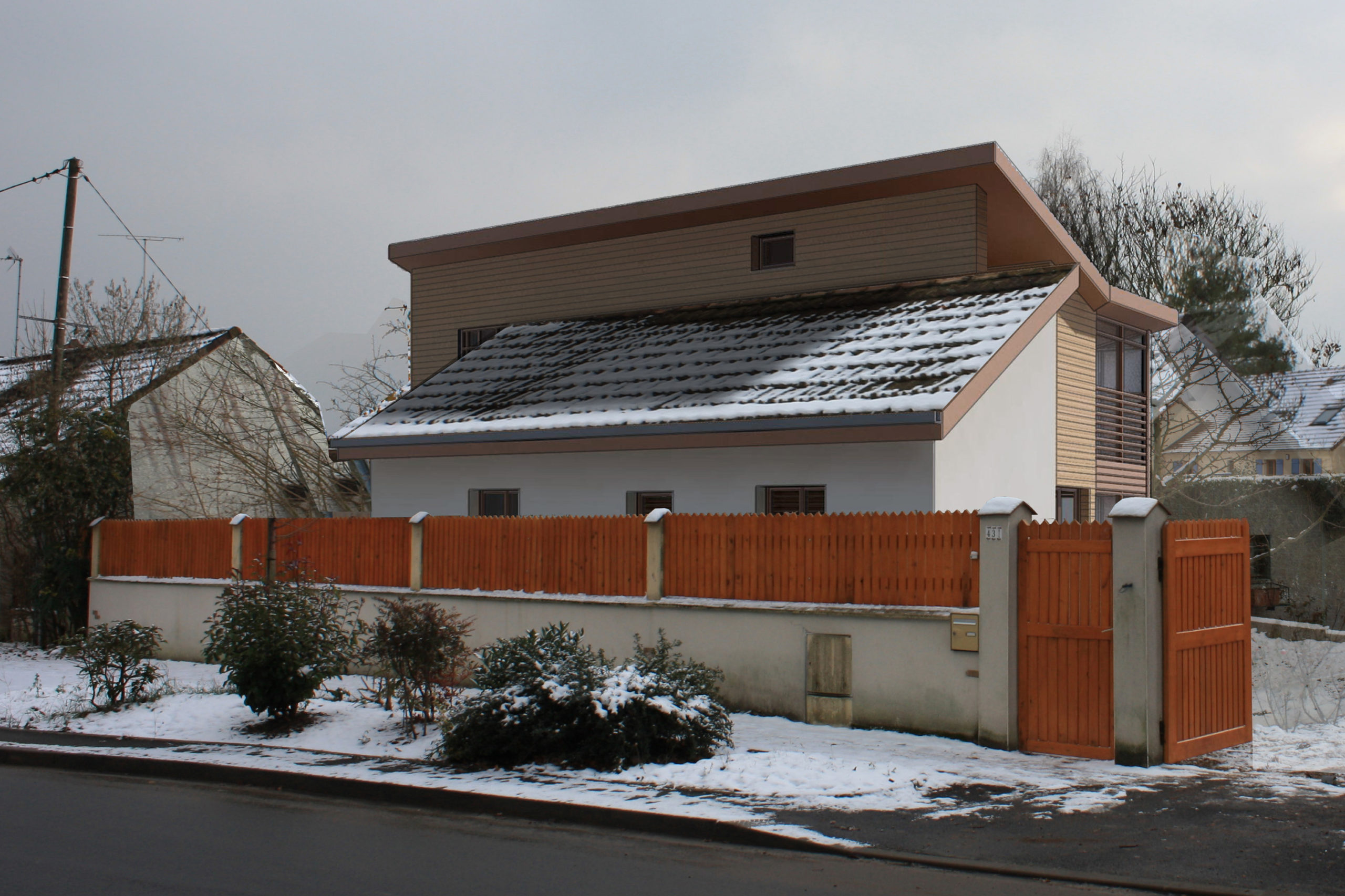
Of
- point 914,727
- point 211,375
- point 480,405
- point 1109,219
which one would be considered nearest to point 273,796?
point 914,727

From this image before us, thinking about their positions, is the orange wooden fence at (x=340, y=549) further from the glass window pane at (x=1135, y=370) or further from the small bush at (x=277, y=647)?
the glass window pane at (x=1135, y=370)

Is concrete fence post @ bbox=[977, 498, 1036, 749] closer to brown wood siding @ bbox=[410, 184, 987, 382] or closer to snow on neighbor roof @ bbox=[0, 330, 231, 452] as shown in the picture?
brown wood siding @ bbox=[410, 184, 987, 382]

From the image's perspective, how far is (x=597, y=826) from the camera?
7.95 m

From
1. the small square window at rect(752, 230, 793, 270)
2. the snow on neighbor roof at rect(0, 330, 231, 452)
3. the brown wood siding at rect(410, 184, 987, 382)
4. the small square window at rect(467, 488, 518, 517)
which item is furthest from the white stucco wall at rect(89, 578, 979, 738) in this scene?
the snow on neighbor roof at rect(0, 330, 231, 452)

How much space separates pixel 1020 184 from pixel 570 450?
7625 mm

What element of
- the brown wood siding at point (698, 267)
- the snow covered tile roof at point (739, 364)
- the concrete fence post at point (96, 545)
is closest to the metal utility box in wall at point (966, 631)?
the snow covered tile roof at point (739, 364)

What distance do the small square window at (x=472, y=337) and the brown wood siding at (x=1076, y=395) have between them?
10070 millimetres

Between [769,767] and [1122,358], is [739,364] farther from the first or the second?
[1122,358]

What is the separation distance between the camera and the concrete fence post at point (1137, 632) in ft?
30.3

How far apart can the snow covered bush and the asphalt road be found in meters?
1.15

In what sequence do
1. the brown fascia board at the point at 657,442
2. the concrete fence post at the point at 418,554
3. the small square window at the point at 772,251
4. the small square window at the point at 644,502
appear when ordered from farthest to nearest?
the small square window at the point at 772,251 < the small square window at the point at 644,502 < the concrete fence post at the point at 418,554 < the brown fascia board at the point at 657,442

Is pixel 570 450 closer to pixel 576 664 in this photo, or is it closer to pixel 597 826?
pixel 576 664

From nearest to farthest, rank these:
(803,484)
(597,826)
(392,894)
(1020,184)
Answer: (392,894), (597,826), (803,484), (1020,184)

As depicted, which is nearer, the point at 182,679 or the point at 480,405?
the point at 182,679
